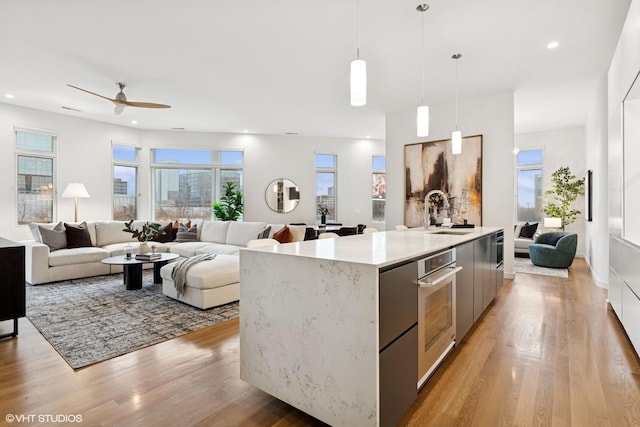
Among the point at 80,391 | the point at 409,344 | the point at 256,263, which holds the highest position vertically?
the point at 256,263

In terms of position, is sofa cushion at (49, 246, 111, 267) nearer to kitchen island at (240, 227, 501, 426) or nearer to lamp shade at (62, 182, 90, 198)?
lamp shade at (62, 182, 90, 198)

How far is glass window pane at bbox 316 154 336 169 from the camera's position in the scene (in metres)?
8.89

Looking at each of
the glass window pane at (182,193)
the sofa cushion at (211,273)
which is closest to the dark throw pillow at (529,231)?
the sofa cushion at (211,273)

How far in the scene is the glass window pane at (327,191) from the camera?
886cm

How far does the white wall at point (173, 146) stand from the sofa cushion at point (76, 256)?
1.71 metres

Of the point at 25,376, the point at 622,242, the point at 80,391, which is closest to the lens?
the point at 80,391

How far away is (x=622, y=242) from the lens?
2881 mm

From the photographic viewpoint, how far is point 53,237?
17.1 feet

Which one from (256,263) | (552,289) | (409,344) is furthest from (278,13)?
(552,289)

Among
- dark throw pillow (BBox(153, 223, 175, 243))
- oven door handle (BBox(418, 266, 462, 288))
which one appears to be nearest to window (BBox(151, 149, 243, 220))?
dark throw pillow (BBox(153, 223, 175, 243))

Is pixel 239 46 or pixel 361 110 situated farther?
pixel 361 110

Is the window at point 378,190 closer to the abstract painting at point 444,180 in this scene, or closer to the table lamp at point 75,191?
the abstract painting at point 444,180

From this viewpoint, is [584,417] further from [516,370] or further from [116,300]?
[116,300]

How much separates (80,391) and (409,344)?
6.61 feet
